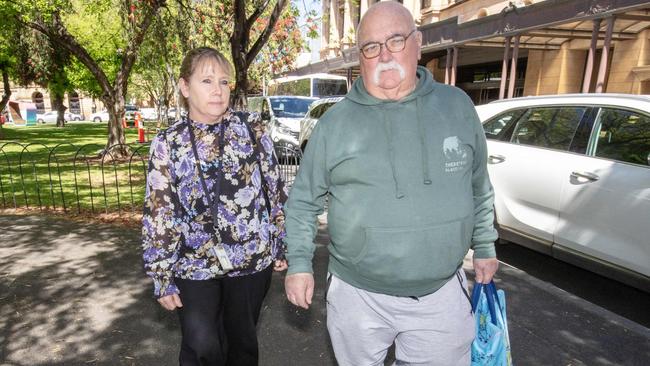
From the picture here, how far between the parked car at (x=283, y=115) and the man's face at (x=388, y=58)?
11.0 meters

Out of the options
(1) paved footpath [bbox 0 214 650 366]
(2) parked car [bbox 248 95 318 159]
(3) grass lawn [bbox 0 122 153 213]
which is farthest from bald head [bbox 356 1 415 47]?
(2) parked car [bbox 248 95 318 159]

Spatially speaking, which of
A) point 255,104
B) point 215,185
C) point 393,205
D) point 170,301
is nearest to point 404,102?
point 393,205

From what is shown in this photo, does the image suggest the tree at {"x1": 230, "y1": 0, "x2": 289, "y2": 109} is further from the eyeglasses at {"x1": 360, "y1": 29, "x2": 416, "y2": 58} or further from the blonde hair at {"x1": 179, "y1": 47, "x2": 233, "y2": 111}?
the eyeglasses at {"x1": 360, "y1": 29, "x2": 416, "y2": 58}

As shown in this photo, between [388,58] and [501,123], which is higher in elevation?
[388,58]

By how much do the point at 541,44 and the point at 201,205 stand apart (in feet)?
51.3

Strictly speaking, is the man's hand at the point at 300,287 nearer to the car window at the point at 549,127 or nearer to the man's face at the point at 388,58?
the man's face at the point at 388,58

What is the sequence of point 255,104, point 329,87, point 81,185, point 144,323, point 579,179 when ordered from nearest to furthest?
point 144,323 < point 579,179 < point 81,185 < point 255,104 < point 329,87

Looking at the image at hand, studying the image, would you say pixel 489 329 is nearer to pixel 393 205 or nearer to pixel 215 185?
pixel 393 205

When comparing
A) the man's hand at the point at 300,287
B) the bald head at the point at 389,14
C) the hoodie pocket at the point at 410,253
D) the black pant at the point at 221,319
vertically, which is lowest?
the black pant at the point at 221,319

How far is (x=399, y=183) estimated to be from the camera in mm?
1718

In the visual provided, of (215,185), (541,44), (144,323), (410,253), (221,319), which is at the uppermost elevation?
(541,44)

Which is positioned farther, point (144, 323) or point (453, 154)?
point (144, 323)

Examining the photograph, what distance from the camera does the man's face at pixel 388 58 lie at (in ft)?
5.90

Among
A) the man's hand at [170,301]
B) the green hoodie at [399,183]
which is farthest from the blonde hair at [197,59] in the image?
the man's hand at [170,301]
